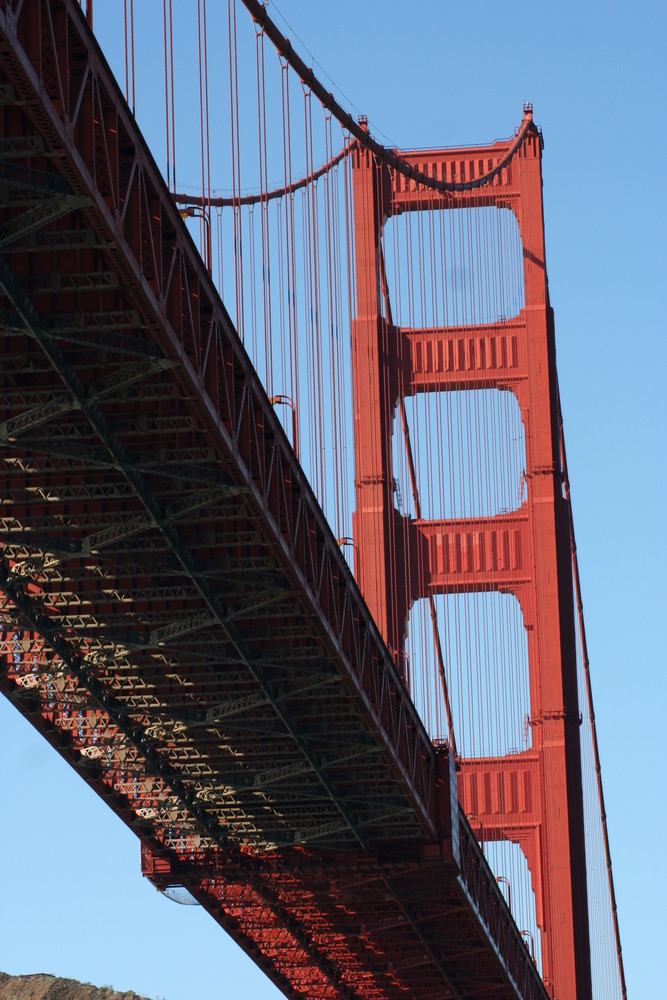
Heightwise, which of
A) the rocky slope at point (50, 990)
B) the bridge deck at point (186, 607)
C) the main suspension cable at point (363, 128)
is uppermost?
the main suspension cable at point (363, 128)

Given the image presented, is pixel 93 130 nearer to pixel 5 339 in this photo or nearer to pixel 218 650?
pixel 5 339

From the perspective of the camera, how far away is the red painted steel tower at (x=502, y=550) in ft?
134

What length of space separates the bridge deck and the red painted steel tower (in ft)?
5.72

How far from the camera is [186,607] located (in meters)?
26.8

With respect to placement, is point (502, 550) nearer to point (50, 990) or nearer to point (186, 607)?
point (186, 607)

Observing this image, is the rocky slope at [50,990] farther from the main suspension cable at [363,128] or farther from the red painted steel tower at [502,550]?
the main suspension cable at [363,128]

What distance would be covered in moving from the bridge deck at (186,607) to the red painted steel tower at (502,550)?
1.74m

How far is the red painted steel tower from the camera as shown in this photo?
134 ft

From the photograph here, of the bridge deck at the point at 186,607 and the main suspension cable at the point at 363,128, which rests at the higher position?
the main suspension cable at the point at 363,128

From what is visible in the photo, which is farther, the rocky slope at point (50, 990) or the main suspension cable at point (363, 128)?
the rocky slope at point (50, 990)

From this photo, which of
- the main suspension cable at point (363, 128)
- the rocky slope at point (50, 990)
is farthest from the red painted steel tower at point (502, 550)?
the rocky slope at point (50, 990)

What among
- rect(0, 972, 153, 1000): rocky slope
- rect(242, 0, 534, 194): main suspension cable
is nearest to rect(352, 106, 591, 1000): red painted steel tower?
rect(242, 0, 534, 194): main suspension cable

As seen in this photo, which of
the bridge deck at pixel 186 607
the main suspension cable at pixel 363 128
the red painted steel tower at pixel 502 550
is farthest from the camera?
the red painted steel tower at pixel 502 550

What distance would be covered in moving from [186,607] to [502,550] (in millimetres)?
15767
